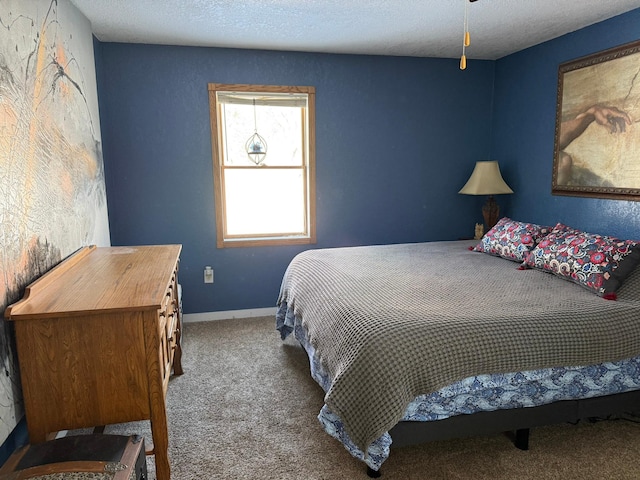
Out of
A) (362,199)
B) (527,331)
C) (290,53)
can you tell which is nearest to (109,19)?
(290,53)

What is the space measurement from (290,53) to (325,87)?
42cm

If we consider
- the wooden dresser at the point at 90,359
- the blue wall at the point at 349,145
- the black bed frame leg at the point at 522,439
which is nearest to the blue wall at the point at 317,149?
the blue wall at the point at 349,145

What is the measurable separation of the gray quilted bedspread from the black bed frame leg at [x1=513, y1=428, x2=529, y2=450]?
1.31 ft

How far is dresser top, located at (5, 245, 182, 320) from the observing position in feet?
5.28

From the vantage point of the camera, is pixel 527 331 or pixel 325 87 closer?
pixel 527 331

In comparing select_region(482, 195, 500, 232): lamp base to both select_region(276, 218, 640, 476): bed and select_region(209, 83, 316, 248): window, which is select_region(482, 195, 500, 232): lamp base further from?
select_region(209, 83, 316, 248): window

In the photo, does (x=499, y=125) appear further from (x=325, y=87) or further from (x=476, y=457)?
(x=476, y=457)

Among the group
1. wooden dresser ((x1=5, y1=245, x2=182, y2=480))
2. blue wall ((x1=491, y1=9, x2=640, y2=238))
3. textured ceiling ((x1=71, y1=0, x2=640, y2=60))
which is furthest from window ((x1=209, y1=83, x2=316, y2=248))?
wooden dresser ((x1=5, y1=245, x2=182, y2=480))

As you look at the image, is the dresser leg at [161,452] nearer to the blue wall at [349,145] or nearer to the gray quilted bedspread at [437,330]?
the gray quilted bedspread at [437,330]

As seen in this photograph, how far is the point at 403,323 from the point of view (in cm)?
193

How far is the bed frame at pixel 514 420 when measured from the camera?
1907 mm

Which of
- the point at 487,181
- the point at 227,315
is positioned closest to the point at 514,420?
the point at 487,181

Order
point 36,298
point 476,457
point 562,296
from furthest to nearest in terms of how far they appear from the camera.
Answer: point 562,296
point 476,457
point 36,298

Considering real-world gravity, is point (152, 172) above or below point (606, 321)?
above
